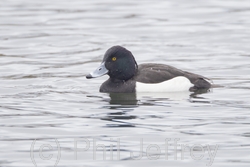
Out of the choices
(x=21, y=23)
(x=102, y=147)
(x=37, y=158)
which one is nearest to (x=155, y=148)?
(x=102, y=147)

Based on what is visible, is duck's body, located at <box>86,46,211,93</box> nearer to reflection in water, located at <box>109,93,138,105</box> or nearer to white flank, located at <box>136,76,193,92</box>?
white flank, located at <box>136,76,193,92</box>

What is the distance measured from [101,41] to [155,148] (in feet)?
33.1

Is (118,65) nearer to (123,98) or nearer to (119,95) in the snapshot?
(119,95)

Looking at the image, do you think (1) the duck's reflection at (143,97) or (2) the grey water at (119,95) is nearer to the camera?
(2) the grey water at (119,95)

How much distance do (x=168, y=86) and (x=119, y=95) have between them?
85 cm

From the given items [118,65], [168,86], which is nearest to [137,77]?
[118,65]

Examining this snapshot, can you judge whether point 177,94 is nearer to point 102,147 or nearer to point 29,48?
point 102,147

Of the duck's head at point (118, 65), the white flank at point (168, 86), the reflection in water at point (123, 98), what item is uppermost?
the duck's head at point (118, 65)

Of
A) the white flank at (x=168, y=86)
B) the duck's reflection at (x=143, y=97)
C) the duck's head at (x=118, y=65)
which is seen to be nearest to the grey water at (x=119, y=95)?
the duck's reflection at (x=143, y=97)

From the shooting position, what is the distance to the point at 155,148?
351 inches

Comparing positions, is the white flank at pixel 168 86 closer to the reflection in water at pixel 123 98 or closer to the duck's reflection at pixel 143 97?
the duck's reflection at pixel 143 97

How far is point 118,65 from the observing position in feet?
41.6

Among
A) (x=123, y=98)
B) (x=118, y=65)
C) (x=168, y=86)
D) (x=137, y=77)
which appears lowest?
(x=123, y=98)

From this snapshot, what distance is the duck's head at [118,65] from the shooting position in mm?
12648
